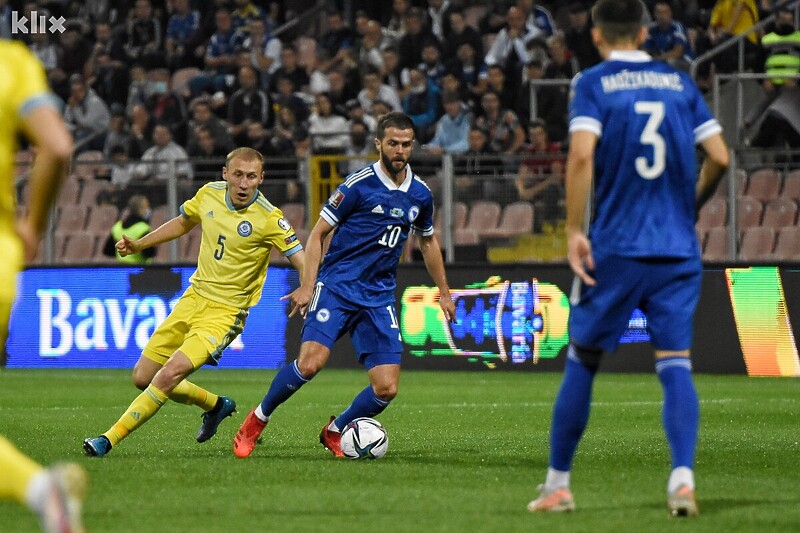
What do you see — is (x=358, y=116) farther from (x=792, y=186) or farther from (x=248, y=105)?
(x=792, y=186)

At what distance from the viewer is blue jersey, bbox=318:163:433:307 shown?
9008mm

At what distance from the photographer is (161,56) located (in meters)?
24.0

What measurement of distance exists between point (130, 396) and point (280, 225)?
16.6 feet

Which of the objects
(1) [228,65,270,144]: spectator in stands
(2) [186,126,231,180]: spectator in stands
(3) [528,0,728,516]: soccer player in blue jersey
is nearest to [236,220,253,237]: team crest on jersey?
(3) [528,0,728,516]: soccer player in blue jersey

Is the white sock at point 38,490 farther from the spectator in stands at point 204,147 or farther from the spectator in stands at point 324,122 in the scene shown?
the spectator in stands at point 324,122

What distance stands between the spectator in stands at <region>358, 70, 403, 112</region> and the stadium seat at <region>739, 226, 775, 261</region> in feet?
18.7

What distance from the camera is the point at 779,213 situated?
635 inches

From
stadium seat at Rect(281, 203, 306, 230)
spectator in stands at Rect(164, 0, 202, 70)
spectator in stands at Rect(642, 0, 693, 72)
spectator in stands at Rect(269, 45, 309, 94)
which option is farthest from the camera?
spectator in stands at Rect(164, 0, 202, 70)

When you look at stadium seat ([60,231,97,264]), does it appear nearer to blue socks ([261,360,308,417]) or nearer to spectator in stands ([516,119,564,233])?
spectator in stands ([516,119,564,233])

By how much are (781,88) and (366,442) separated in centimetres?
1046

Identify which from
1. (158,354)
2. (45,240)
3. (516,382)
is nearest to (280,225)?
(158,354)

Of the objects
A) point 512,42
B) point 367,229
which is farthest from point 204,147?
point 367,229

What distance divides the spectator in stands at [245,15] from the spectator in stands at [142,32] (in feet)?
4.66

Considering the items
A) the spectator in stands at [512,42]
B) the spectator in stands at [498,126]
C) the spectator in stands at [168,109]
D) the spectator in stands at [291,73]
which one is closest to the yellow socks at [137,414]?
the spectator in stands at [498,126]
